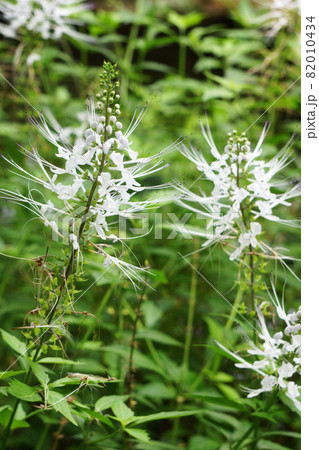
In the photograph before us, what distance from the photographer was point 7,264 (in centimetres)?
253

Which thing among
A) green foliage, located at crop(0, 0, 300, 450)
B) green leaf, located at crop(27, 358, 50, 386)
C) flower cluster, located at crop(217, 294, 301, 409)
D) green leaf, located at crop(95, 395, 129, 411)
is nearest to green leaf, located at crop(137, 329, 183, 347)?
green foliage, located at crop(0, 0, 300, 450)

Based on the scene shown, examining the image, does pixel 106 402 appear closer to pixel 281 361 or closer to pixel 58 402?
pixel 58 402

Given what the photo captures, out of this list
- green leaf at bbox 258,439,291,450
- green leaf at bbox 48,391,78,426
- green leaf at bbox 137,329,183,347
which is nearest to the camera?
green leaf at bbox 48,391,78,426

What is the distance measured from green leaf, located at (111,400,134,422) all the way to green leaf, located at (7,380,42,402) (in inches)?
10.3

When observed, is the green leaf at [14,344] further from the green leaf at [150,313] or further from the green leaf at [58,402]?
the green leaf at [150,313]

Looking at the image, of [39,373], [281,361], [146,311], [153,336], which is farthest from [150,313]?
[39,373]

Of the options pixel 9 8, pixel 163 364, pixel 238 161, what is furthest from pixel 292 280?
pixel 9 8

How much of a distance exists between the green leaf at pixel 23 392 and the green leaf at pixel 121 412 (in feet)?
0.86

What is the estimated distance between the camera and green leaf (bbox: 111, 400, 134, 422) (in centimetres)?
144

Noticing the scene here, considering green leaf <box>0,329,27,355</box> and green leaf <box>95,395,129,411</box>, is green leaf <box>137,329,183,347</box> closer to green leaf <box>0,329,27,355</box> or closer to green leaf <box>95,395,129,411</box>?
green leaf <box>95,395,129,411</box>

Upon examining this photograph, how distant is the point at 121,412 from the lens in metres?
1.47

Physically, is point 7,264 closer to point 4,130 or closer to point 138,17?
point 4,130

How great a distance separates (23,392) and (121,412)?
1.05 feet
